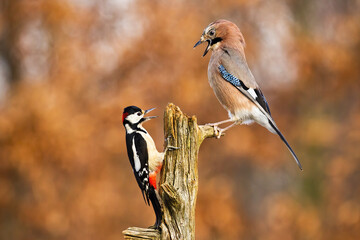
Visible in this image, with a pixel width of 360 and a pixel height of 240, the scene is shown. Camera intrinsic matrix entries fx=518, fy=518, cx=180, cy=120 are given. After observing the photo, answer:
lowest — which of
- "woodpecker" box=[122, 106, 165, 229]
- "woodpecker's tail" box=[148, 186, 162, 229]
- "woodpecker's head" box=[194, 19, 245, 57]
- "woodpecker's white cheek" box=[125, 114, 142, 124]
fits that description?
"woodpecker's tail" box=[148, 186, 162, 229]

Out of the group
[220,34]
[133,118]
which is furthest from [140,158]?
[220,34]

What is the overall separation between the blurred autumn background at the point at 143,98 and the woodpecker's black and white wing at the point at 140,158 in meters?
6.73

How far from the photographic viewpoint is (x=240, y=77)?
609cm

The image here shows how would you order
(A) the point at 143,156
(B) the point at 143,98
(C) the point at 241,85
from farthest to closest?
(B) the point at 143,98
(C) the point at 241,85
(A) the point at 143,156

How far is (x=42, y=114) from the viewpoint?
1215 centimetres

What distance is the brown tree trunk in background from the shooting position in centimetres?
493

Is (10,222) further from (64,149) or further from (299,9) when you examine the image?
(299,9)

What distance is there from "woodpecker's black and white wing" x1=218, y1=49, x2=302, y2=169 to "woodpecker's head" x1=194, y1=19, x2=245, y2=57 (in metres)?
0.15

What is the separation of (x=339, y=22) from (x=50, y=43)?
8015 mm

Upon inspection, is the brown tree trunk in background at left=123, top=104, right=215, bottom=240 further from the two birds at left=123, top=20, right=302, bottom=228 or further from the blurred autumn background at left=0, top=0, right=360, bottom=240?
the blurred autumn background at left=0, top=0, right=360, bottom=240

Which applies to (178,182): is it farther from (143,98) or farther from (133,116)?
(143,98)

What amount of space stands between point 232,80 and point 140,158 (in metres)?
1.41

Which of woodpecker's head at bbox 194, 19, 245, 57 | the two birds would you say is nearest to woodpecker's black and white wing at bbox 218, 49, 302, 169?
the two birds

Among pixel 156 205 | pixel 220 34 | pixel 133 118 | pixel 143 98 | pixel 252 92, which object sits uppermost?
pixel 143 98
